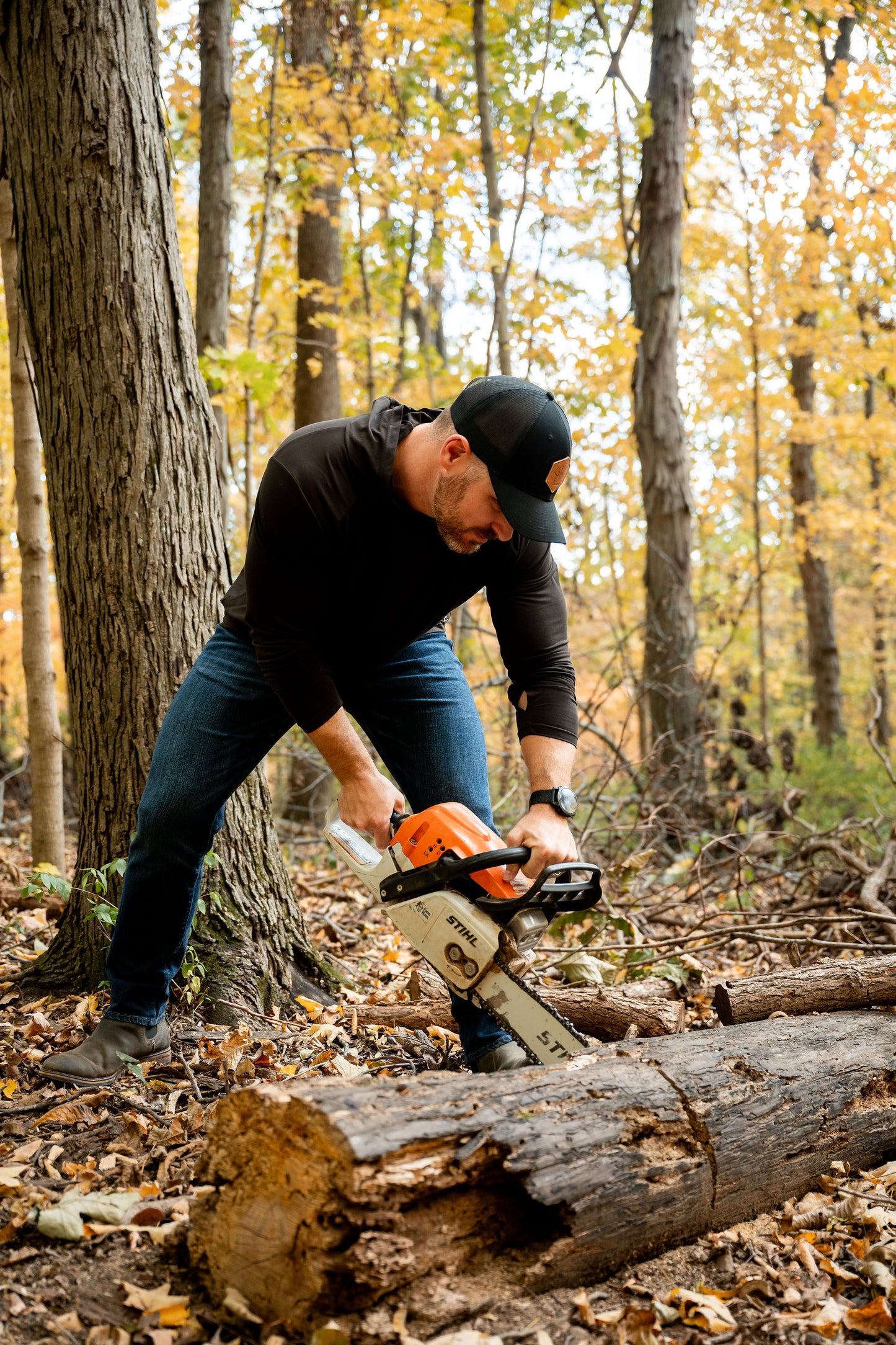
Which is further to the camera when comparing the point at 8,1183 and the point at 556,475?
the point at 556,475

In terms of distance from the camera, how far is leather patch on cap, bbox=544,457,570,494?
2316 millimetres

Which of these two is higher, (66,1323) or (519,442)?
(519,442)

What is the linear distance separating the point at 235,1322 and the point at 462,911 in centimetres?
91

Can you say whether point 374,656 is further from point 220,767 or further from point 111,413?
point 111,413

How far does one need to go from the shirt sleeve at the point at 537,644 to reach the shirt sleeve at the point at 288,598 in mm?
527

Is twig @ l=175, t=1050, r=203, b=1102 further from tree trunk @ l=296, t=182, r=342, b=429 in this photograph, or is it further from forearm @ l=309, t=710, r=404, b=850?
tree trunk @ l=296, t=182, r=342, b=429

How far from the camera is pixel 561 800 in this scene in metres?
2.41

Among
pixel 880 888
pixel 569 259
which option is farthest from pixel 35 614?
pixel 569 259

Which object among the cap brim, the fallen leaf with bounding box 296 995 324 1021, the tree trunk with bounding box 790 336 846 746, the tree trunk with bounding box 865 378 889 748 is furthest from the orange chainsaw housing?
the tree trunk with bounding box 865 378 889 748

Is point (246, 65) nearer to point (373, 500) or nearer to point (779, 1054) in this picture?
point (373, 500)

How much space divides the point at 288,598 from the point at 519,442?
0.70m

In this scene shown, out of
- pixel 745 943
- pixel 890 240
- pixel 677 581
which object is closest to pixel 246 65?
pixel 677 581

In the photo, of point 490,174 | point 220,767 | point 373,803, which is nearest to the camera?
point 373,803

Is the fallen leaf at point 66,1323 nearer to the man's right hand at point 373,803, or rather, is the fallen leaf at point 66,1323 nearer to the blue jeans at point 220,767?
the blue jeans at point 220,767
